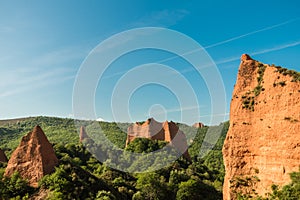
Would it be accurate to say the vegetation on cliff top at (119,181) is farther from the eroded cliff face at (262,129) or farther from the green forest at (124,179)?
the eroded cliff face at (262,129)

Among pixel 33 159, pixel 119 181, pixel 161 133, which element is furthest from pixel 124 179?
pixel 161 133

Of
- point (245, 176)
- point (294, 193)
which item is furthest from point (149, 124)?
point (294, 193)

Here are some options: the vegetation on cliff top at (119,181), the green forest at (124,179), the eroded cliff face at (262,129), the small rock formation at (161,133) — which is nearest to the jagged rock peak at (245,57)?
the eroded cliff face at (262,129)

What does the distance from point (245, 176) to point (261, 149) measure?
289 centimetres

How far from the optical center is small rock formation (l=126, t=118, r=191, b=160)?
68781 mm

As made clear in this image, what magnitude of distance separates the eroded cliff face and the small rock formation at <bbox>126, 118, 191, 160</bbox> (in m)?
42.8

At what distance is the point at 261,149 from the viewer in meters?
23.1

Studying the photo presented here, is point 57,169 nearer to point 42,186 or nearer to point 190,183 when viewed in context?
point 42,186

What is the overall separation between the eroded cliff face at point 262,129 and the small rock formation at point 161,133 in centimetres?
4284

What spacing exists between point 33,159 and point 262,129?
2447 centimetres

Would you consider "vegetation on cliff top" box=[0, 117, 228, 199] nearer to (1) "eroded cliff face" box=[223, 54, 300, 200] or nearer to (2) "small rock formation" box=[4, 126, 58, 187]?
(2) "small rock formation" box=[4, 126, 58, 187]


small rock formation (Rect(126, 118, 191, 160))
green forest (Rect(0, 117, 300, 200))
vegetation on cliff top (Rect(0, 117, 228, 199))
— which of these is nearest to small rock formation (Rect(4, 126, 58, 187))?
green forest (Rect(0, 117, 300, 200))

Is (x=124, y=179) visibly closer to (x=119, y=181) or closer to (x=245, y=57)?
(x=119, y=181)

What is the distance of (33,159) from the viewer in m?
30.2
